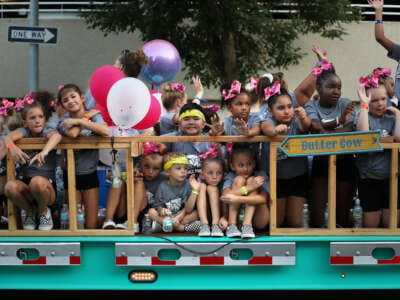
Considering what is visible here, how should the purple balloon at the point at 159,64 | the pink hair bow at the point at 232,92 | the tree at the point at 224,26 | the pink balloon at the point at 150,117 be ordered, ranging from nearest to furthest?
1. the pink balloon at the point at 150,117
2. the pink hair bow at the point at 232,92
3. the purple balloon at the point at 159,64
4. the tree at the point at 224,26

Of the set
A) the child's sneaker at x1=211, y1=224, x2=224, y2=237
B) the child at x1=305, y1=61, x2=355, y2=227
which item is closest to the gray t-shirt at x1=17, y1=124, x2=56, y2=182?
the child's sneaker at x1=211, y1=224, x2=224, y2=237

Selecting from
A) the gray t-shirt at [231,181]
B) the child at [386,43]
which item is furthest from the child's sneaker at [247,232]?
the child at [386,43]

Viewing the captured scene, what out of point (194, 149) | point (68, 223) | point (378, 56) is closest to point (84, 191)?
point (68, 223)

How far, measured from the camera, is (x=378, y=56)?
625 inches

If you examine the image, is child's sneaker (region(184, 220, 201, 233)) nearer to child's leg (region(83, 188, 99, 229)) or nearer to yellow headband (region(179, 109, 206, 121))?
child's leg (region(83, 188, 99, 229))

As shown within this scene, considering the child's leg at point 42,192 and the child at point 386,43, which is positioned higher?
the child at point 386,43

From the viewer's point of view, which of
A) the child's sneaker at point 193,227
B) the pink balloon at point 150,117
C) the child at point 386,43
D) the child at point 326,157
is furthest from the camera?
the child at point 386,43

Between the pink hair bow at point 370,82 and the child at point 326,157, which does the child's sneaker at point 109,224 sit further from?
the pink hair bow at point 370,82

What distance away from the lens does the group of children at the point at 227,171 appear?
3854mm

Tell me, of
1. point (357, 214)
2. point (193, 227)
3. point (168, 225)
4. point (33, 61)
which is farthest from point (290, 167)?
point (33, 61)

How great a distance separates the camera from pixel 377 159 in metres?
3.88

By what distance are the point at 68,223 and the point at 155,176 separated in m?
0.72

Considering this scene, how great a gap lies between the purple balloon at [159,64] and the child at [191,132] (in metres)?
2.92

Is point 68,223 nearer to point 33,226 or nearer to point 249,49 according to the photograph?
point 33,226
